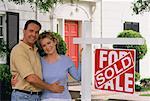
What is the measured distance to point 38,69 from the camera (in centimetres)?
387

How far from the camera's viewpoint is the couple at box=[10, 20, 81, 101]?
3.82 meters

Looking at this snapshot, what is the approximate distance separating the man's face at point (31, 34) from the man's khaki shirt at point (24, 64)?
47 mm

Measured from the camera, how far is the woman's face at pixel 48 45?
3838 millimetres

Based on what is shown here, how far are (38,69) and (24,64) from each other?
0.14 m

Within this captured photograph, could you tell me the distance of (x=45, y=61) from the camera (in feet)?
12.9

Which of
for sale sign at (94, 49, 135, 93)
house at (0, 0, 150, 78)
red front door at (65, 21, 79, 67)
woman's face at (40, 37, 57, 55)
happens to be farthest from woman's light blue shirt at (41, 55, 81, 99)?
red front door at (65, 21, 79, 67)

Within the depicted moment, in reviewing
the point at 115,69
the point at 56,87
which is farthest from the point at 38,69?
the point at 115,69

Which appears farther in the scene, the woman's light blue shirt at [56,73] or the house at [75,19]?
the house at [75,19]

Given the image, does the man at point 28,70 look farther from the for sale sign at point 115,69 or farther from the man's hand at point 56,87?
the for sale sign at point 115,69

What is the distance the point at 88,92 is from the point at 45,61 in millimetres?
504

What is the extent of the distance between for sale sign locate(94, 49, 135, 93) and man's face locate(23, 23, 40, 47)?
62cm

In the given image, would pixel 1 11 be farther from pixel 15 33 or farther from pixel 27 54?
pixel 27 54

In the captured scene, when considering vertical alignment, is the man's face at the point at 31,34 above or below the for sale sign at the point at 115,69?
above

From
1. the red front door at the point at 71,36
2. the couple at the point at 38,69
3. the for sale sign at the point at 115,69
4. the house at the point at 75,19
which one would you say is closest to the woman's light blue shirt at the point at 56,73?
the couple at the point at 38,69
